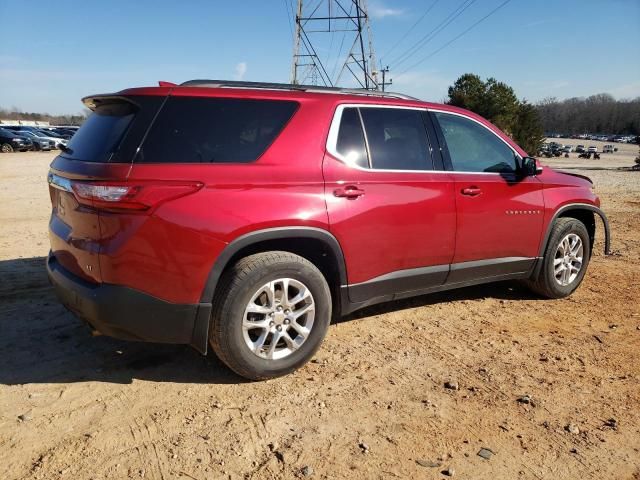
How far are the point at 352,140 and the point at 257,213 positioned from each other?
1.00 metres

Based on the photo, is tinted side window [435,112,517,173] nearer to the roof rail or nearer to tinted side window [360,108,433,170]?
tinted side window [360,108,433,170]

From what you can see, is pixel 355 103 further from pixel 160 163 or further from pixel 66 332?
pixel 66 332

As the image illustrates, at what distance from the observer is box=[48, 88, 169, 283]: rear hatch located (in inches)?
114

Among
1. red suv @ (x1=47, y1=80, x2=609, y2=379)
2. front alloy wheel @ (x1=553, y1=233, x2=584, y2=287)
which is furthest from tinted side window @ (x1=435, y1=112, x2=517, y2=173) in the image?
front alloy wheel @ (x1=553, y1=233, x2=584, y2=287)

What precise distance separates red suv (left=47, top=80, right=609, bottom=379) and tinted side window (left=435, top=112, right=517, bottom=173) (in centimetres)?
3

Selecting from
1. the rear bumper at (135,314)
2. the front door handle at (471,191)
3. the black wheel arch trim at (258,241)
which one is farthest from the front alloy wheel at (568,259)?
the rear bumper at (135,314)

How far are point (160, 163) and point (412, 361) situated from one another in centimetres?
218

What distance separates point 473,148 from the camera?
444 cm

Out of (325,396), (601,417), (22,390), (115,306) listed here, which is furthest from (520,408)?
(22,390)

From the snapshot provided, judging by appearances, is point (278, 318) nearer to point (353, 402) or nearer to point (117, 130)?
point (353, 402)

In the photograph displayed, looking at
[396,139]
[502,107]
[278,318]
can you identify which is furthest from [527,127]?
[278,318]

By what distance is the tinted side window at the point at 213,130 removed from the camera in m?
3.01

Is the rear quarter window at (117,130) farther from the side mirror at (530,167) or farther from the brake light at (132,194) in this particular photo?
the side mirror at (530,167)

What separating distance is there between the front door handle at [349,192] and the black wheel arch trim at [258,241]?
280 millimetres
